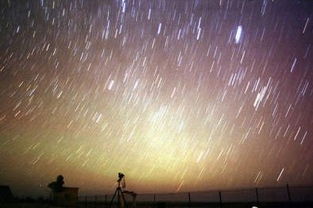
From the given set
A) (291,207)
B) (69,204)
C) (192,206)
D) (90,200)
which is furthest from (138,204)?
(90,200)

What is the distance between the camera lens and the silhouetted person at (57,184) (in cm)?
2281

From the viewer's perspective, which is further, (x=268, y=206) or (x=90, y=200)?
(x=90, y=200)

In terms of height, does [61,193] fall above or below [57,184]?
below

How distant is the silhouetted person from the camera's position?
Result: 2281 cm

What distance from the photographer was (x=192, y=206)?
20172 millimetres

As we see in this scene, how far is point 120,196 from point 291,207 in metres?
9.78

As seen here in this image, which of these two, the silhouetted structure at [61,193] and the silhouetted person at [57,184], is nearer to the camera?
the silhouetted person at [57,184]

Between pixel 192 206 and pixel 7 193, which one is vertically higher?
pixel 7 193

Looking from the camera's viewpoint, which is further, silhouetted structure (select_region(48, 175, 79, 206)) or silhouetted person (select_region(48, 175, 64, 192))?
silhouetted structure (select_region(48, 175, 79, 206))

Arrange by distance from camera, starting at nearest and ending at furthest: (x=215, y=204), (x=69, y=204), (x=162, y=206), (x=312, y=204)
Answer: (x=162, y=206) < (x=312, y=204) < (x=215, y=204) < (x=69, y=204)

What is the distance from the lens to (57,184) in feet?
75.5

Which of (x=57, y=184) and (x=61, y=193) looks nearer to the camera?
(x=57, y=184)

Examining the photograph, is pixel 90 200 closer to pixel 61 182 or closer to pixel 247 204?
pixel 61 182

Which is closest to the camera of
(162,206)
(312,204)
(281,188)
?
(162,206)
